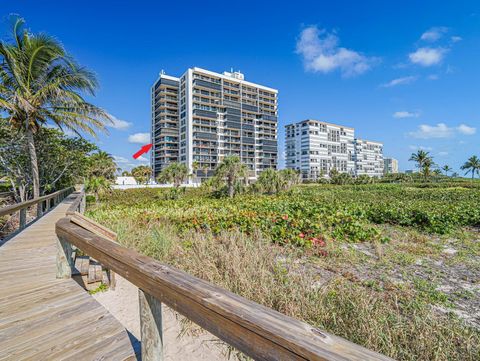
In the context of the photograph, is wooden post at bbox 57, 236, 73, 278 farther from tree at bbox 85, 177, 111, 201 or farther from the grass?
tree at bbox 85, 177, 111, 201

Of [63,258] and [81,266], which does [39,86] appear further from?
[63,258]

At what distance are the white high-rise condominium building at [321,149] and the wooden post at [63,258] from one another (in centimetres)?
8999

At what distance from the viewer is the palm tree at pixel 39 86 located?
455 inches

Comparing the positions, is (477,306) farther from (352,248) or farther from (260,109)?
(260,109)

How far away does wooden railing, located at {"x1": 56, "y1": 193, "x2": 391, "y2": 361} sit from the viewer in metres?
0.82

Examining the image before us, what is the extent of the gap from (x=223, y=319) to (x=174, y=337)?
2743 mm

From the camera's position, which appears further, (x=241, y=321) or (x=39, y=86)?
(x=39, y=86)

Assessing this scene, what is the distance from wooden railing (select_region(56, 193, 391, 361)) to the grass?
2.14 m

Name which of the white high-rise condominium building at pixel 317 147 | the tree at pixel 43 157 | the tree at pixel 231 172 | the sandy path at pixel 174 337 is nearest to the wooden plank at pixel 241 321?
the sandy path at pixel 174 337

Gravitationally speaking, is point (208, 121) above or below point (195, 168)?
above

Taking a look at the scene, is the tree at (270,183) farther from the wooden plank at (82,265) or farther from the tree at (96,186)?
the wooden plank at (82,265)

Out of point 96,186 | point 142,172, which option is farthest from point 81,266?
point 142,172

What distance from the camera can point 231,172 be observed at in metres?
29.0

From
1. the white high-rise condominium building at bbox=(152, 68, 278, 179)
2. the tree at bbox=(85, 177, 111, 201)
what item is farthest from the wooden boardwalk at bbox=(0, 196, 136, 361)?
the white high-rise condominium building at bbox=(152, 68, 278, 179)
